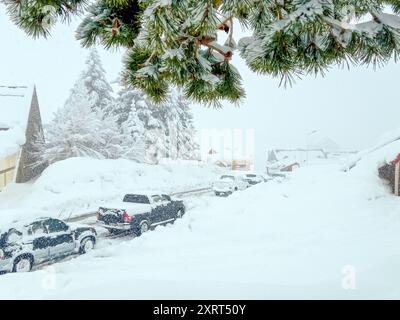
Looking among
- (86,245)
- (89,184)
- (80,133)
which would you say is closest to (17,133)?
(80,133)

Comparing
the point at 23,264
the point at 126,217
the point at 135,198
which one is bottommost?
the point at 23,264

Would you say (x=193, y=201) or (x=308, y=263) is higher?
(x=193, y=201)

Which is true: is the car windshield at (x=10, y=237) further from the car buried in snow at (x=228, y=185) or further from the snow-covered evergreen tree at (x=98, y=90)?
the car buried in snow at (x=228, y=185)

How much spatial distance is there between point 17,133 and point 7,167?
1.29 feet

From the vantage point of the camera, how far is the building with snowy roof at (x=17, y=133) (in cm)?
289

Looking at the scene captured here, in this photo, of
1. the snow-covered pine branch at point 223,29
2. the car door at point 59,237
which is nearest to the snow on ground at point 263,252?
the car door at point 59,237

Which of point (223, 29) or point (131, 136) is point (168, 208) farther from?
point (223, 29)

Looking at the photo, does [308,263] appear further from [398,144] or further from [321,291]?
[398,144]

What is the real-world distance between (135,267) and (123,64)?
1.77m

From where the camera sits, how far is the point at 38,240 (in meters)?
3.40

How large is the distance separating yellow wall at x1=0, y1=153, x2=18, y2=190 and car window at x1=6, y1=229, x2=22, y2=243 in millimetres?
567

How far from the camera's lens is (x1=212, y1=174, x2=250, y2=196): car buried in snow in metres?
5.01

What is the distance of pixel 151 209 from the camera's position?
5328 millimetres
